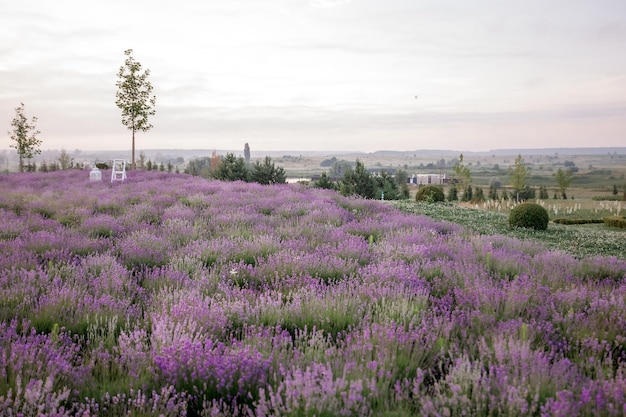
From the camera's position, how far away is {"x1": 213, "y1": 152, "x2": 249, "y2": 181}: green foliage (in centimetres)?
2980

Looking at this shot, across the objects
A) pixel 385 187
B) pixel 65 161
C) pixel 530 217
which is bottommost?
pixel 530 217

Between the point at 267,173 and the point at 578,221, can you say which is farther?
the point at 267,173

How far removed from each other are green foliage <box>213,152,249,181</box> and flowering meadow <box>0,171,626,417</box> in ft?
74.9

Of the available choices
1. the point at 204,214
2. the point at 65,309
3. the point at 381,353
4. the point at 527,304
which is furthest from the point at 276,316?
the point at 204,214

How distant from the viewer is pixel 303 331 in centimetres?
380

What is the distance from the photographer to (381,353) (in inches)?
119

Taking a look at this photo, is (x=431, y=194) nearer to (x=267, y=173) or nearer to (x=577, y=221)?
(x=577, y=221)

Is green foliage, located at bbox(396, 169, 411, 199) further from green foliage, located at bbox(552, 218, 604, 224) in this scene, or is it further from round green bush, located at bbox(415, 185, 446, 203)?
green foliage, located at bbox(552, 218, 604, 224)

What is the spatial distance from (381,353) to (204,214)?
25.4 ft

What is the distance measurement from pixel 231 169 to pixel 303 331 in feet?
88.9

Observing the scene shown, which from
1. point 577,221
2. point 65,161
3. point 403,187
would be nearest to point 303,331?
point 577,221

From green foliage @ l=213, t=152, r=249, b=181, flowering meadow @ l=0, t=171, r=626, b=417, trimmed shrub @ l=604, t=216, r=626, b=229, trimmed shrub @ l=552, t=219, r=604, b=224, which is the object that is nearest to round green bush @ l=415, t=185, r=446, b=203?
trimmed shrub @ l=552, t=219, r=604, b=224

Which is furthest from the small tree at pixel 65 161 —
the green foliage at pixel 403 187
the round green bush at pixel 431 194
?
the round green bush at pixel 431 194

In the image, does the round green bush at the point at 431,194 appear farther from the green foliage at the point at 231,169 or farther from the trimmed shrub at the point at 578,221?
the green foliage at the point at 231,169
